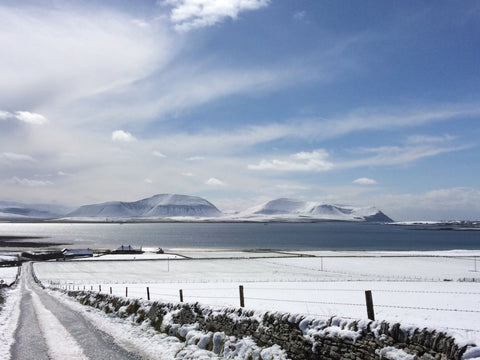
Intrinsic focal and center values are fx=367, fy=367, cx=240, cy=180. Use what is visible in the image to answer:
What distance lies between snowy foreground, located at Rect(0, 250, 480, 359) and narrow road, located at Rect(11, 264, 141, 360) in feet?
3.18

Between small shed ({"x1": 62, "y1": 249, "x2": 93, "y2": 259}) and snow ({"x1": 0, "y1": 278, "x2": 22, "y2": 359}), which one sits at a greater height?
snow ({"x1": 0, "y1": 278, "x2": 22, "y2": 359})

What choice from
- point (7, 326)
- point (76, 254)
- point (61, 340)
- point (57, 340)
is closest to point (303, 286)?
point (61, 340)

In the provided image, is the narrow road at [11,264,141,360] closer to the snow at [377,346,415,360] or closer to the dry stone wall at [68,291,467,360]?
the dry stone wall at [68,291,467,360]

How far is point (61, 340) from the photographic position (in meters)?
17.2

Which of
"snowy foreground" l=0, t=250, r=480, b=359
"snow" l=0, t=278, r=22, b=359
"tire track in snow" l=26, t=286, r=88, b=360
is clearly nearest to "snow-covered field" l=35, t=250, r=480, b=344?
"snowy foreground" l=0, t=250, r=480, b=359

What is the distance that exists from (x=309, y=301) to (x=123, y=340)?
8.76 m

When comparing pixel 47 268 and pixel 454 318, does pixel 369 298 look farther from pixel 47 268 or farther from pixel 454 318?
pixel 47 268

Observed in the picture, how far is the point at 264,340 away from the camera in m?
12.4

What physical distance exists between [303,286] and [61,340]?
15485 mm

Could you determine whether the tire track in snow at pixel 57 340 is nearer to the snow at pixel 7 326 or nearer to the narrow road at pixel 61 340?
the narrow road at pixel 61 340

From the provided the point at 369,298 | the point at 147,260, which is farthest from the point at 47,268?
the point at 369,298

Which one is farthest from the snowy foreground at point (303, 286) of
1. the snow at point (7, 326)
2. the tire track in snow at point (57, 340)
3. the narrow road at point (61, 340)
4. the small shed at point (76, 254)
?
the small shed at point (76, 254)

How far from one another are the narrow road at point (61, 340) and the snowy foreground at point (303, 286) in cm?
97

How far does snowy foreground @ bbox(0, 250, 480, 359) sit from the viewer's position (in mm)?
12392
